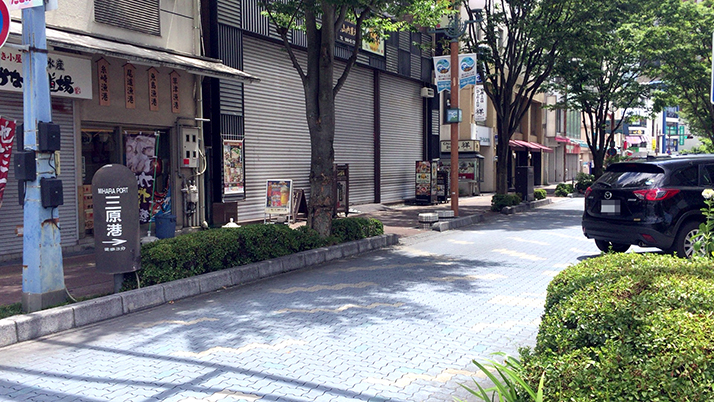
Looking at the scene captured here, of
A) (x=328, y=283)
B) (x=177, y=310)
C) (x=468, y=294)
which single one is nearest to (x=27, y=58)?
(x=177, y=310)

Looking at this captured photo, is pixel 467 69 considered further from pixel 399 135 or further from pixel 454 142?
pixel 399 135

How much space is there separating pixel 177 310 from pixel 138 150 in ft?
22.6

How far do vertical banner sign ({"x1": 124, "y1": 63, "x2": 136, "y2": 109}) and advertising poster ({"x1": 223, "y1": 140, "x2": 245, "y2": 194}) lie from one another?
2908 millimetres

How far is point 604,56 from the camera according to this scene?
1038 inches

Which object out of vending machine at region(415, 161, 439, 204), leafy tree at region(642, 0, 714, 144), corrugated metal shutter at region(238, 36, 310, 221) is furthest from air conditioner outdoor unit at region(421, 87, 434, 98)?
leafy tree at region(642, 0, 714, 144)

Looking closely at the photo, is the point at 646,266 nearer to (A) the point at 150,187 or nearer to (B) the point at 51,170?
(B) the point at 51,170

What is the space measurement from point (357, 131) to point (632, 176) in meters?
13.0

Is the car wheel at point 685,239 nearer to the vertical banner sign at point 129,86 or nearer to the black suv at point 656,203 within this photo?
the black suv at point 656,203

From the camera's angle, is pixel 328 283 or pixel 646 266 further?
pixel 328 283

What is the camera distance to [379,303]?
7.69 meters

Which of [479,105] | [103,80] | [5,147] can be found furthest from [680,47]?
[5,147]

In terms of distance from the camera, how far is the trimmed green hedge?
2955 mm

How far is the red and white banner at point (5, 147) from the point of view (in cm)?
1065

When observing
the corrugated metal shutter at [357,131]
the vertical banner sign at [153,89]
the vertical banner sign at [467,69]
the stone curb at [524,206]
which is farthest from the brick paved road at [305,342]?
the corrugated metal shutter at [357,131]
